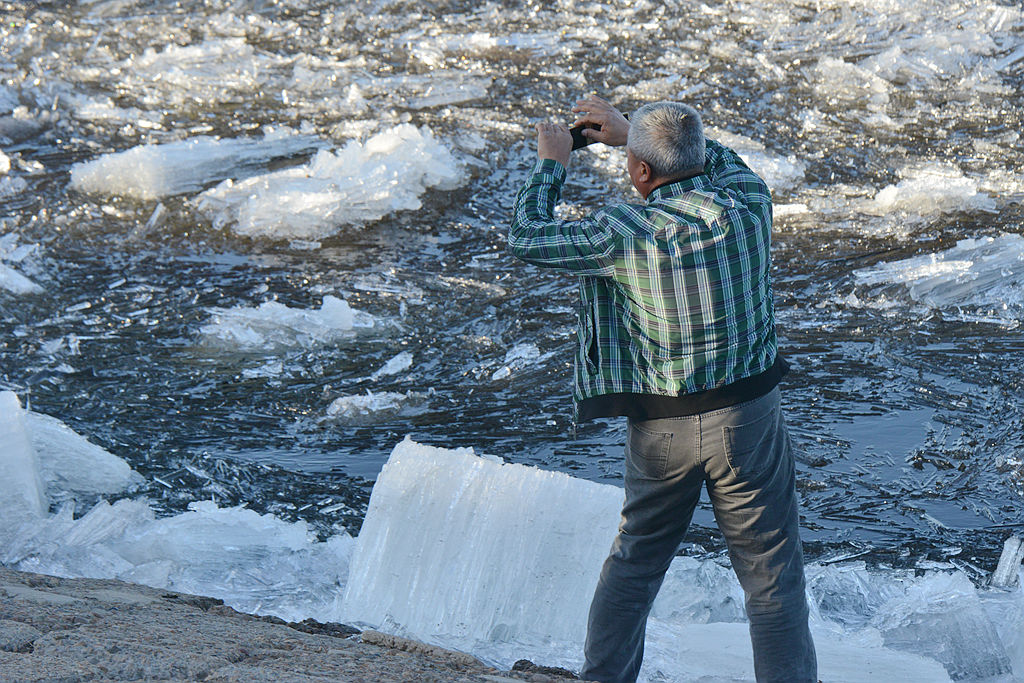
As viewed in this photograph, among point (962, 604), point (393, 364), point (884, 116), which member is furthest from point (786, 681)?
point (884, 116)

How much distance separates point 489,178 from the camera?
7.63 meters

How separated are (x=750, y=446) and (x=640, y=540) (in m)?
0.38

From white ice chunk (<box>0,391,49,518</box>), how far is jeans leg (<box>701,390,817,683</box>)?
260 centimetres

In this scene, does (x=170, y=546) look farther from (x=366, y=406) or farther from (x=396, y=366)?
(x=396, y=366)

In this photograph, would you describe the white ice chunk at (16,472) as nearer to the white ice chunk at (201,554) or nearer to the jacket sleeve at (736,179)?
the white ice chunk at (201,554)

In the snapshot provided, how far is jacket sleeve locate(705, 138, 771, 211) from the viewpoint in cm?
267

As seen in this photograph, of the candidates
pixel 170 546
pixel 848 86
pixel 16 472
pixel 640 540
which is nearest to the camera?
pixel 640 540

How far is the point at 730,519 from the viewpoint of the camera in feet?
9.04

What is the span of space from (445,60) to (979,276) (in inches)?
221

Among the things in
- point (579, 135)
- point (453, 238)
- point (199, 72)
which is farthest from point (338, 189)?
point (579, 135)

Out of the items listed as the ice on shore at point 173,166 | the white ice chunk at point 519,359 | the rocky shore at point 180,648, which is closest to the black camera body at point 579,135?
the rocky shore at point 180,648

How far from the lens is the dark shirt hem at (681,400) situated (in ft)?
8.66

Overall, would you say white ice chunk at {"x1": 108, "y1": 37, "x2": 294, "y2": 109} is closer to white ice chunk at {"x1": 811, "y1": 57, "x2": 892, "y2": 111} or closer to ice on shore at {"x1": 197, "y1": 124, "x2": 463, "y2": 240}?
ice on shore at {"x1": 197, "y1": 124, "x2": 463, "y2": 240}

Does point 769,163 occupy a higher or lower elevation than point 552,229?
lower
